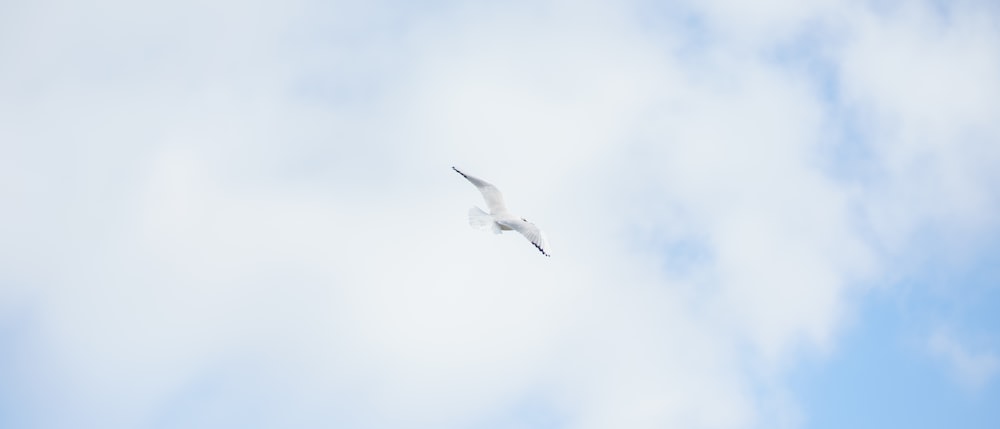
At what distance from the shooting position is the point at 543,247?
98.0 ft

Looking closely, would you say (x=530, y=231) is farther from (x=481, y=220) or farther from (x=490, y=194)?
(x=490, y=194)

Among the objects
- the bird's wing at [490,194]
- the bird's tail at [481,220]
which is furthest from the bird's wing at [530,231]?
the bird's wing at [490,194]

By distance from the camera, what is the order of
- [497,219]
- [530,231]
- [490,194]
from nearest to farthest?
[530,231], [497,219], [490,194]

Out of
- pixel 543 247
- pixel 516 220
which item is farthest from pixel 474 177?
pixel 543 247

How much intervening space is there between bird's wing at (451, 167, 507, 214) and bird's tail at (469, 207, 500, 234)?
0.62 meters

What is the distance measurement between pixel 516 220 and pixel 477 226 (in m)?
1.33

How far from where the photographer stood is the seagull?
3109 centimetres

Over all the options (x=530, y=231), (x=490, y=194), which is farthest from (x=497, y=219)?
(x=490, y=194)

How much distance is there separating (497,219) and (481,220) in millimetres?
512

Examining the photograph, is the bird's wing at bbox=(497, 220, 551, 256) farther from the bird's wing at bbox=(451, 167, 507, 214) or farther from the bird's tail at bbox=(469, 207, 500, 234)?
the bird's wing at bbox=(451, 167, 507, 214)

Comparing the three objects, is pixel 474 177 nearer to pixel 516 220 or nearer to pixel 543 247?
pixel 516 220

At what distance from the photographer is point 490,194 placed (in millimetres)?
33344

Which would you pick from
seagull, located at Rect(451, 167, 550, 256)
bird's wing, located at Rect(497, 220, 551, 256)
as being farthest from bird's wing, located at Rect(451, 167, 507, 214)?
bird's wing, located at Rect(497, 220, 551, 256)

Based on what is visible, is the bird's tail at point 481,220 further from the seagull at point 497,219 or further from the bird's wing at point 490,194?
the bird's wing at point 490,194
